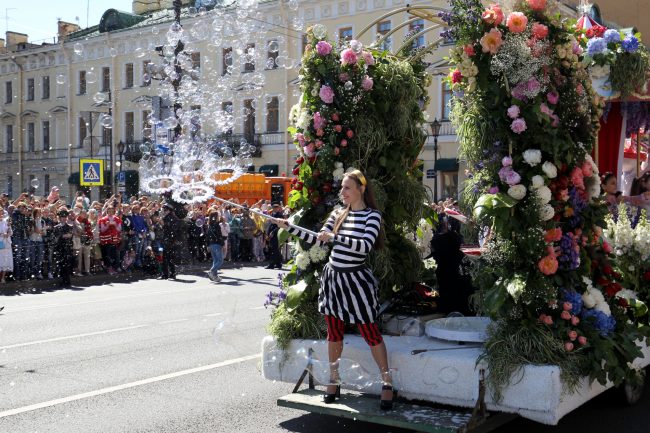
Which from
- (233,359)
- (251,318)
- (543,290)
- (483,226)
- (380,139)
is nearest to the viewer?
(543,290)

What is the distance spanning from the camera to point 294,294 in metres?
7.00

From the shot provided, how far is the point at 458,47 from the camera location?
6.08 m

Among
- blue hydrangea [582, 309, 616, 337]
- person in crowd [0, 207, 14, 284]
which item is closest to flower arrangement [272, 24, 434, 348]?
blue hydrangea [582, 309, 616, 337]

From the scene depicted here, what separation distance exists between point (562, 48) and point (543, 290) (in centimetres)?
182

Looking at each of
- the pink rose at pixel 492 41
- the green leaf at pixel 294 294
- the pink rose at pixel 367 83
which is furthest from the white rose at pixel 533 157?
the green leaf at pixel 294 294

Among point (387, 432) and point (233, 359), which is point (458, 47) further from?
point (233, 359)

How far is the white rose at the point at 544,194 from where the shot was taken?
588cm

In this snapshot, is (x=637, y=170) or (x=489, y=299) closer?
(x=489, y=299)

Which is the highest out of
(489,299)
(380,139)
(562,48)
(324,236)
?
(562,48)

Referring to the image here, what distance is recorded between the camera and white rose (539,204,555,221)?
5.84 meters

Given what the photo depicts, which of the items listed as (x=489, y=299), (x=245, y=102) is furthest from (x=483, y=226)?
(x=245, y=102)

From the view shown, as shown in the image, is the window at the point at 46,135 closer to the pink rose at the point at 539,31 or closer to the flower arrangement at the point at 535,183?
the flower arrangement at the point at 535,183

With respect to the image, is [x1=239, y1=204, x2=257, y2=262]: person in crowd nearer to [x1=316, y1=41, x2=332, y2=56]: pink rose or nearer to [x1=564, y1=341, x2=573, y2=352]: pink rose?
→ [x1=316, y1=41, x2=332, y2=56]: pink rose

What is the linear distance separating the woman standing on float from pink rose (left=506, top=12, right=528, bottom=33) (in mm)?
1606
